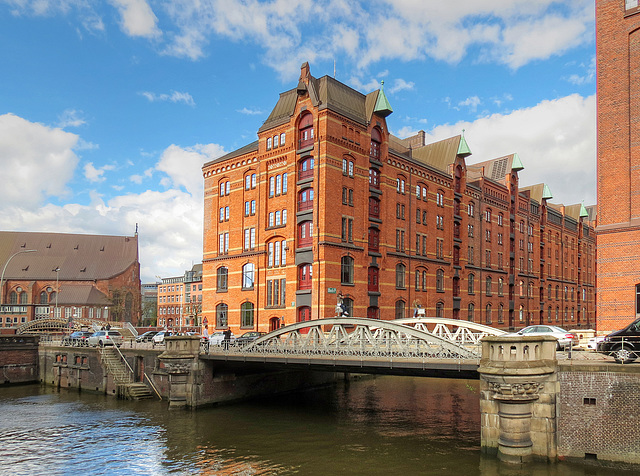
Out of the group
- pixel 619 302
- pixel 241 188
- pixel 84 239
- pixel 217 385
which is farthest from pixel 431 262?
pixel 84 239

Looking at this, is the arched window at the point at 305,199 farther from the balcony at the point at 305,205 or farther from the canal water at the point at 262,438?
the canal water at the point at 262,438

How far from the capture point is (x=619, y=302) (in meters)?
27.1

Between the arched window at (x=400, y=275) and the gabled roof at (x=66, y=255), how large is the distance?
64.5 m

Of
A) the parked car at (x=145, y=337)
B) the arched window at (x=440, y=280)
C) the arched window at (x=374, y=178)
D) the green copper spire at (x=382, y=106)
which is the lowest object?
the parked car at (x=145, y=337)

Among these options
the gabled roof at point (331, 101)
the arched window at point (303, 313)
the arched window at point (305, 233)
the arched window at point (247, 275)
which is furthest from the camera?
the arched window at point (247, 275)

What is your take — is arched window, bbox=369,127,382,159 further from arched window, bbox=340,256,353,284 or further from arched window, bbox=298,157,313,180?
arched window, bbox=340,256,353,284

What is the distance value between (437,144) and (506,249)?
613 inches

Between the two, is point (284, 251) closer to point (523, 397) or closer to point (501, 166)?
point (523, 397)

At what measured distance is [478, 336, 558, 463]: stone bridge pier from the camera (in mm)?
17156

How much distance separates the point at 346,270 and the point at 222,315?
12937 mm

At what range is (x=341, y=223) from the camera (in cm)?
4003

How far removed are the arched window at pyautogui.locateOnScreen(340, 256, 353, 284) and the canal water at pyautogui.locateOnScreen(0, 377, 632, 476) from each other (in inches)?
377

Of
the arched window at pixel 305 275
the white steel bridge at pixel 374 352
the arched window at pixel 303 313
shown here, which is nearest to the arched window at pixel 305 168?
the arched window at pixel 305 275

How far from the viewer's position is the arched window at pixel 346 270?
3981 centimetres
